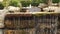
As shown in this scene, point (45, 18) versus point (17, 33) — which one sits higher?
point (45, 18)

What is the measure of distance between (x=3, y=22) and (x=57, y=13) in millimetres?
1420

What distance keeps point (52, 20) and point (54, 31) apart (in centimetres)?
31

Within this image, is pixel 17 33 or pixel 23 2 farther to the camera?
pixel 23 2

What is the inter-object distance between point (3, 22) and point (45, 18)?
1099 millimetres

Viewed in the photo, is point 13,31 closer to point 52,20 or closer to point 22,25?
point 22,25

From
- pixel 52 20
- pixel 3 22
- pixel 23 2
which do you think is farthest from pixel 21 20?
pixel 23 2

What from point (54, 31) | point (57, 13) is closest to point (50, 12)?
point (57, 13)

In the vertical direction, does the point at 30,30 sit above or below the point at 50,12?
below

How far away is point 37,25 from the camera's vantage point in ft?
17.4

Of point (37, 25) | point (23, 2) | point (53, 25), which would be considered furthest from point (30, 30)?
point (23, 2)

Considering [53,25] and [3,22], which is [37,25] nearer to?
[53,25]

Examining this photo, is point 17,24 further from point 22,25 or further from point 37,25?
point 37,25

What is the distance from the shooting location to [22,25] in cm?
535

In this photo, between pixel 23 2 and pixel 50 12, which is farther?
pixel 23 2
